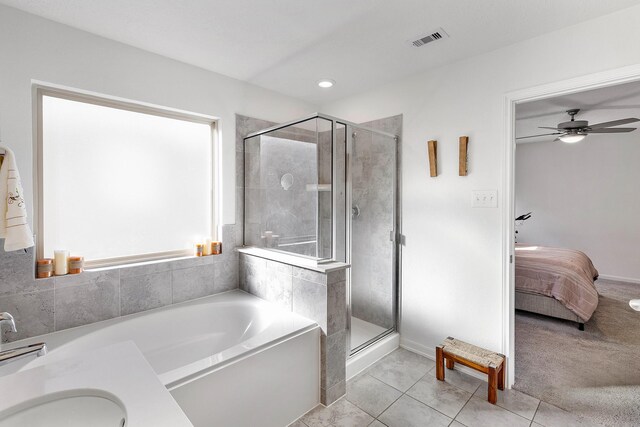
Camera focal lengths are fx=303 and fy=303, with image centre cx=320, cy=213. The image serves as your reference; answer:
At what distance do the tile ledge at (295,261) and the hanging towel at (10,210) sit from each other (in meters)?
1.38

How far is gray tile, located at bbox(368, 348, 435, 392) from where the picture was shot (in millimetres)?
2230

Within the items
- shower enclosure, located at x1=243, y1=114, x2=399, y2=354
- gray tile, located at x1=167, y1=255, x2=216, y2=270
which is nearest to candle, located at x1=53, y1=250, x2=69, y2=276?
gray tile, located at x1=167, y1=255, x2=216, y2=270

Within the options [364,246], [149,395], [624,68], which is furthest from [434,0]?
[149,395]

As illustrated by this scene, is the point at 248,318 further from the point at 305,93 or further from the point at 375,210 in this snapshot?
the point at 305,93

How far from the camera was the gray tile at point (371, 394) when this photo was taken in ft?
6.42

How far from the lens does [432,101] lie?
8.18 feet

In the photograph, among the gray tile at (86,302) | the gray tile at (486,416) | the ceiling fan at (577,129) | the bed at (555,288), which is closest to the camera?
the gray tile at (486,416)

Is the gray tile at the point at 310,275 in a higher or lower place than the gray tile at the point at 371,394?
higher

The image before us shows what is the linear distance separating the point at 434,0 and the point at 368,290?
84.6 inches

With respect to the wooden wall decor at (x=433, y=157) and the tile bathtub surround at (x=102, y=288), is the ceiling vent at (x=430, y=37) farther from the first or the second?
the tile bathtub surround at (x=102, y=288)

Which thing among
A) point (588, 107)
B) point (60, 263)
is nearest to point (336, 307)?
point (60, 263)

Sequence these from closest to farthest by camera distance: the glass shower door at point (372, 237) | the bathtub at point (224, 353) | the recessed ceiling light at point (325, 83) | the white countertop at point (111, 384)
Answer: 1. the white countertop at point (111, 384)
2. the bathtub at point (224, 353)
3. the glass shower door at point (372, 237)
4. the recessed ceiling light at point (325, 83)

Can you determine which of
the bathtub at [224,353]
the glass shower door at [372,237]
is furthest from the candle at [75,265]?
the glass shower door at [372,237]

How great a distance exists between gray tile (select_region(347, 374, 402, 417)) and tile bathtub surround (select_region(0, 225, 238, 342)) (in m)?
1.32
